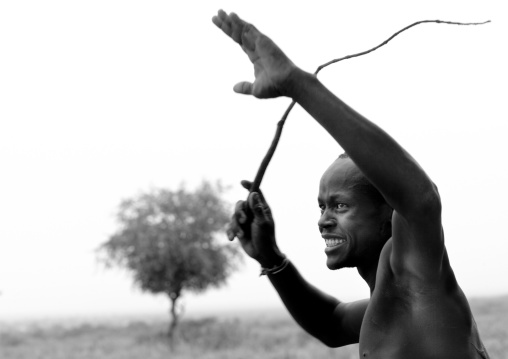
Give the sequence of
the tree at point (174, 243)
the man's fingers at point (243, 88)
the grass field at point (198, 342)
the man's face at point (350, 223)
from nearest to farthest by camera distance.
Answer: the man's fingers at point (243, 88) < the man's face at point (350, 223) < the grass field at point (198, 342) < the tree at point (174, 243)

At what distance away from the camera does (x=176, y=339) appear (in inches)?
1411

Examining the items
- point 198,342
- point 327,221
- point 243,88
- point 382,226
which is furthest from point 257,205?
point 198,342

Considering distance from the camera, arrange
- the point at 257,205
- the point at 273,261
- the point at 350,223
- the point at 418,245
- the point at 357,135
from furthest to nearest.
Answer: the point at 273,261
the point at 257,205
the point at 350,223
the point at 418,245
the point at 357,135

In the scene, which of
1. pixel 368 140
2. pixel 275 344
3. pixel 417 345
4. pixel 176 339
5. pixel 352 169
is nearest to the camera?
pixel 368 140

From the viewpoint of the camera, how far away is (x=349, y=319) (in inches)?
113

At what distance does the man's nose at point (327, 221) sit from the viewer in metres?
2.38

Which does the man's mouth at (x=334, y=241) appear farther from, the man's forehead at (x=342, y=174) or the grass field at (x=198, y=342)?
the grass field at (x=198, y=342)

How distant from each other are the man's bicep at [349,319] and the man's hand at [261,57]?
1136 mm

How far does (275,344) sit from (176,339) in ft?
26.7

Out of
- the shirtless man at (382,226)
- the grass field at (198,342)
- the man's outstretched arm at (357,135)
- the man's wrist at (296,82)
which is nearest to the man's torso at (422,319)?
the shirtless man at (382,226)

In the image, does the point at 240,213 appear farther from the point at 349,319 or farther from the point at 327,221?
the point at 349,319

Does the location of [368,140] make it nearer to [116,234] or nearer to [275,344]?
[275,344]

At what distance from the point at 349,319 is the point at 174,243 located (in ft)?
107

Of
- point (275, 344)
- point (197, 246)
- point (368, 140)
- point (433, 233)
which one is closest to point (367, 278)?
point (433, 233)
